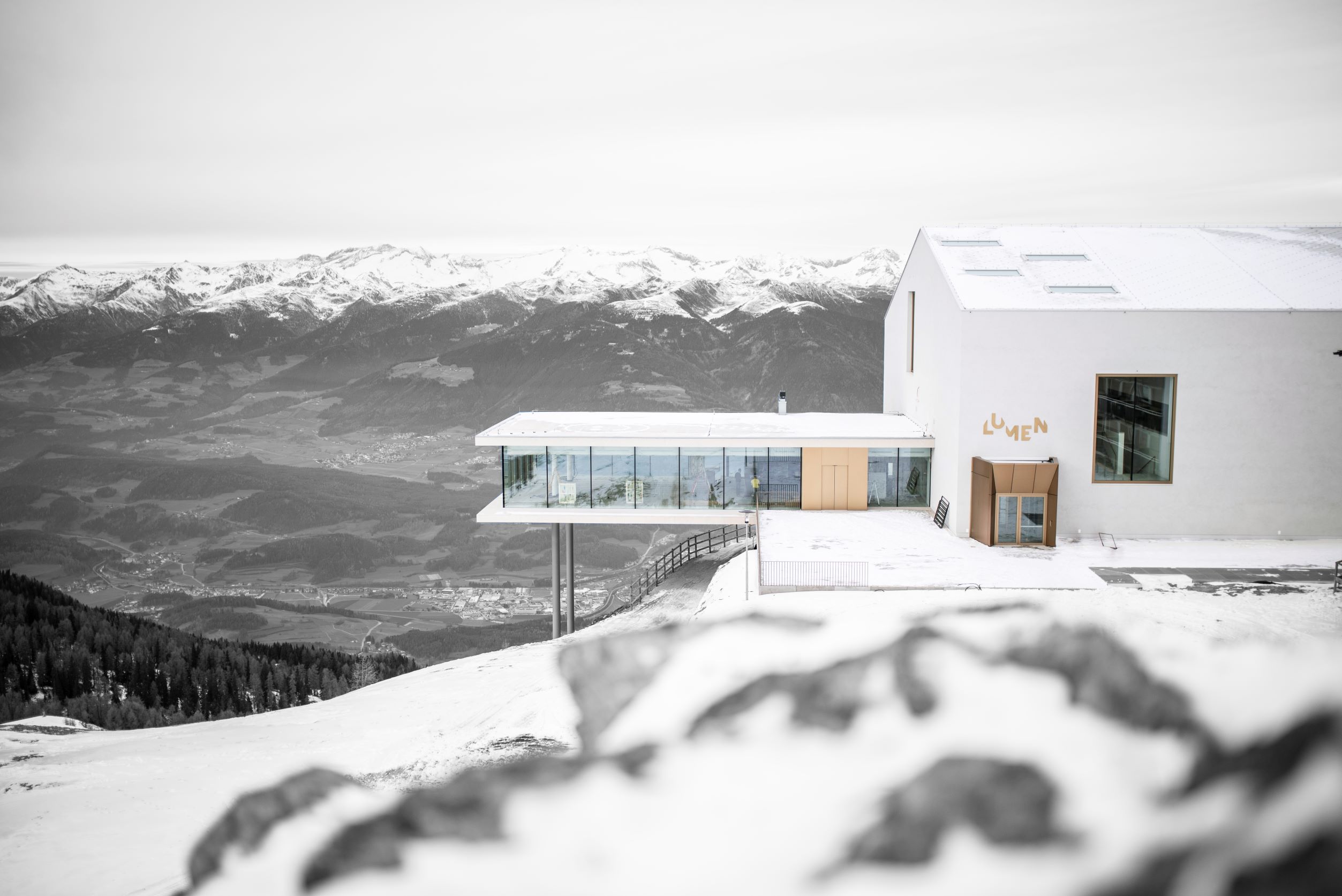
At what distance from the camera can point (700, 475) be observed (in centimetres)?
3005

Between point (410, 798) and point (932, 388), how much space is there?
1108 inches

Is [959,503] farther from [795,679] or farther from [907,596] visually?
[795,679]

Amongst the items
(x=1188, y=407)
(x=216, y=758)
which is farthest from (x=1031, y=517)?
(x=216, y=758)

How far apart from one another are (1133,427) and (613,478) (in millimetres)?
16184

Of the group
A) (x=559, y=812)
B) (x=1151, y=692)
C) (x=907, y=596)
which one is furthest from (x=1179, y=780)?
(x=907, y=596)

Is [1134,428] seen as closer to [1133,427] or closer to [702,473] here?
[1133,427]

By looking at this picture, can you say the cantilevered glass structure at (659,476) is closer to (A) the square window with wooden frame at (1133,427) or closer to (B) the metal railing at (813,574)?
(A) the square window with wooden frame at (1133,427)

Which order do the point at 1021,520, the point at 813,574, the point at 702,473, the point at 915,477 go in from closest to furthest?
the point at 813,574, the point at 1021,520, the point at 915,477, the point at 702,473

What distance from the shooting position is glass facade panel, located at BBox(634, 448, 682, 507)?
30094 millimetres

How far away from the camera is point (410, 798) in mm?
3859

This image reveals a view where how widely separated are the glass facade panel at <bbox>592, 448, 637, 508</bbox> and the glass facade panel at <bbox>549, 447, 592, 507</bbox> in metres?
0.21

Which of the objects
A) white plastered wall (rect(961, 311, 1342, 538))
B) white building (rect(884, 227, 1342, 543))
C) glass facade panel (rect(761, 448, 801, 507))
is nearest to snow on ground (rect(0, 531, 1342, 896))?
glass facade panel (rect(761, 448, 801, 507))

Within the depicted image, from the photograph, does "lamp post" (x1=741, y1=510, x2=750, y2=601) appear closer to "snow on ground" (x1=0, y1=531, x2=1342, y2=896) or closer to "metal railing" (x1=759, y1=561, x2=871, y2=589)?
"snow on ground" (x1=0, y1=531, x2=1342, y2=896)

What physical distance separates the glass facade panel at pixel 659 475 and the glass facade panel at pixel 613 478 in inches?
11.3
